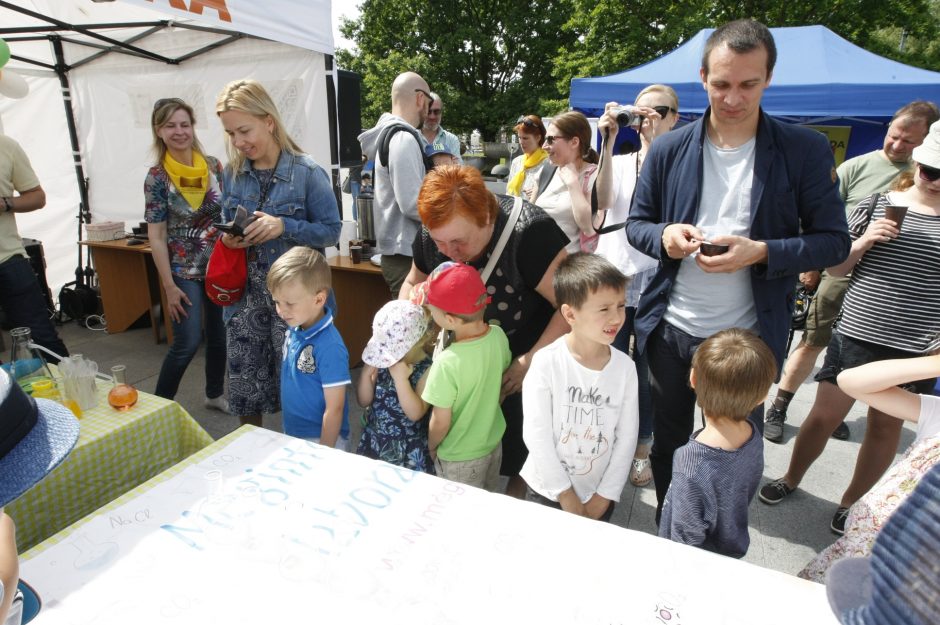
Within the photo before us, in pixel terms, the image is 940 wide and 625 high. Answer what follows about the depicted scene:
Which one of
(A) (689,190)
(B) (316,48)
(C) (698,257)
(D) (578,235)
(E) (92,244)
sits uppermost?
(B) (316,48)

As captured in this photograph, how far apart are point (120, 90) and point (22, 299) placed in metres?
3.20

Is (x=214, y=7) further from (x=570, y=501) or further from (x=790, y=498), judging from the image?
(x=790, y=498)

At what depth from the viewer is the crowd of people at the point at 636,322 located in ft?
4.66

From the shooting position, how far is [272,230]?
223 cm

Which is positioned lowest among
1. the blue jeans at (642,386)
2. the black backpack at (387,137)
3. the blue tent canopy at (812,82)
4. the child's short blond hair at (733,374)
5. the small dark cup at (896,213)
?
the blue jeans at (642,386)

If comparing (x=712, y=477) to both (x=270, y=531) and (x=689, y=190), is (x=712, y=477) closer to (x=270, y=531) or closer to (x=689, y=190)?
(x=689, y=190)

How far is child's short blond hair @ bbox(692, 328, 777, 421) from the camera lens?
4.46 feet

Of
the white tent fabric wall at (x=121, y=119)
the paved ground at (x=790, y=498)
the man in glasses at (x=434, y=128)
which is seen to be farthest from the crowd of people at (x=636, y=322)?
the white tent fabric wall at (x=121, y=119)

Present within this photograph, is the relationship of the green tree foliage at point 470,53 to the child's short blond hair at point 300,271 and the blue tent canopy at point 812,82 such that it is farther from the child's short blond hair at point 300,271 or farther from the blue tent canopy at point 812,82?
the child's short blond hair at point 300,271

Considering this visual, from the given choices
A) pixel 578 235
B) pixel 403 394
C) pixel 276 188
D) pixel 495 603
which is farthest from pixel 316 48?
pixel 495 603

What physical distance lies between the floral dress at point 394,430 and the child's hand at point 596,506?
1.88 feet

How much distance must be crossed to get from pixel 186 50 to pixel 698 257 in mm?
5068

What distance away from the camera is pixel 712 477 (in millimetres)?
1370

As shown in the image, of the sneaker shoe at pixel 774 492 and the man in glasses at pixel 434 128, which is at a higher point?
the man in glasses at pixel 434 128
